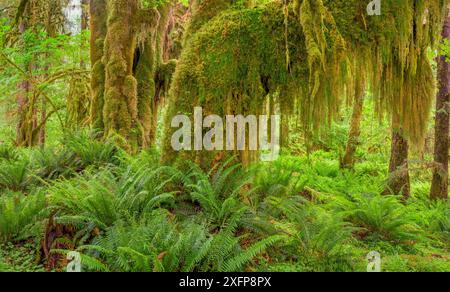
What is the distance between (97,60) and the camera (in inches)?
306

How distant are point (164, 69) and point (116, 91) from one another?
186cm

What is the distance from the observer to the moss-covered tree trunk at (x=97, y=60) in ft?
24.8

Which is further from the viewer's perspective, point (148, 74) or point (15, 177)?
point (148, 74)

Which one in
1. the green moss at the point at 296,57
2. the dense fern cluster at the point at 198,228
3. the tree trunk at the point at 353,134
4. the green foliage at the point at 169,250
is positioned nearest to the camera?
the green foliage at the point at 169,250

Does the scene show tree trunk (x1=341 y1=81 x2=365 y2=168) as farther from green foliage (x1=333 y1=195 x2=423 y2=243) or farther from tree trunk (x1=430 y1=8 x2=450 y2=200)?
green foliage (x1=333 y1=195 x2=423 y2=243)

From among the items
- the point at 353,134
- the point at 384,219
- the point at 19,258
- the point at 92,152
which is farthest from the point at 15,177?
the point at 353,134

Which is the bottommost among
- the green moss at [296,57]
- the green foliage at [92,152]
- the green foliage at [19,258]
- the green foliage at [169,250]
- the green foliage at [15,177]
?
the green foliage at [19,258]

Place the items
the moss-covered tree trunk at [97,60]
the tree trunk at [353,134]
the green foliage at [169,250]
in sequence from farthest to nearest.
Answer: the tree trunk at [353,134], the moss-covered tree trunk at [97,60], the green foliage at [169,250]

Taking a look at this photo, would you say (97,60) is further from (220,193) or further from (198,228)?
(198,228)

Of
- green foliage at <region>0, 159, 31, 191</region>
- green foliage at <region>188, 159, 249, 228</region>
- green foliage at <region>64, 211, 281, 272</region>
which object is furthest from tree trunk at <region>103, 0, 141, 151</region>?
green foliage at <region>64, 211, 281, 272</region>

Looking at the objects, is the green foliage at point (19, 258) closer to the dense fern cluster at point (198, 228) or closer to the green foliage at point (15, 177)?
the dense fern cluster at point (198, 228)

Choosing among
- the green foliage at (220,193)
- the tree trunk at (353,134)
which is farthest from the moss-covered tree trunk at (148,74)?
the tree trunk at (353,134)

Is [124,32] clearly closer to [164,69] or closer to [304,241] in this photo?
[164,69]

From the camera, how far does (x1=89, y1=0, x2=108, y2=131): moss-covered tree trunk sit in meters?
7.57
